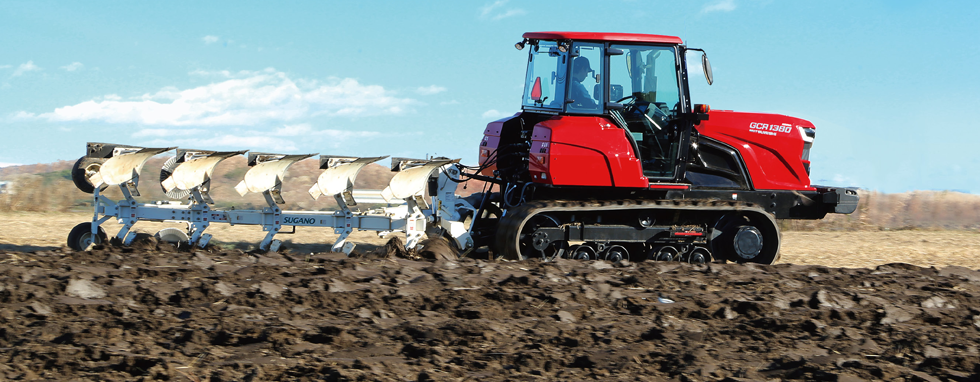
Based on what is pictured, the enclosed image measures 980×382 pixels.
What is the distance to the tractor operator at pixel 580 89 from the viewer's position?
26.7 ft

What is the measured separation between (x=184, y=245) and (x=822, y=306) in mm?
7099

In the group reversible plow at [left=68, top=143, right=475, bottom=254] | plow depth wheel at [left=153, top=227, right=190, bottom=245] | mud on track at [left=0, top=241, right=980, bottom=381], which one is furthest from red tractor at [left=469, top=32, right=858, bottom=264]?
plow depth wheel at [left=153, top=227, right=190, bottom=245]

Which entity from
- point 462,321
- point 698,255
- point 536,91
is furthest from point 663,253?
point 462,321

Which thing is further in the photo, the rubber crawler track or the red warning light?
the red warning light

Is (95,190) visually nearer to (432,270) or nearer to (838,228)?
(432,270)

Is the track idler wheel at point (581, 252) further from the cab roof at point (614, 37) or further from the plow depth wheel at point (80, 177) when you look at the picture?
the plow depth wheel at point (80, 177)

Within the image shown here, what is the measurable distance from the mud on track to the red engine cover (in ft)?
5.96

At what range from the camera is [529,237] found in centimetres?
827

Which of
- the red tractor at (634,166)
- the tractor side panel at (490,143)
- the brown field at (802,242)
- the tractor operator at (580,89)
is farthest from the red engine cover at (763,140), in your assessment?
the tractor side panel at (490,143)

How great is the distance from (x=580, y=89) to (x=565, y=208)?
1308 millimetres

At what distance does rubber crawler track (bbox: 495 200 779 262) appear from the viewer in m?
8.02

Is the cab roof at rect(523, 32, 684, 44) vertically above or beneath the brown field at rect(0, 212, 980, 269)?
above

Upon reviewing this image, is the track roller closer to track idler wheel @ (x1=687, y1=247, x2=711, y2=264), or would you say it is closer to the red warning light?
track idler wheel @ (x1=687, y1=247, x2=711, y2=264)

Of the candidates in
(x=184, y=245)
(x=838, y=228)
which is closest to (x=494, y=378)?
(x=184, y=245)
